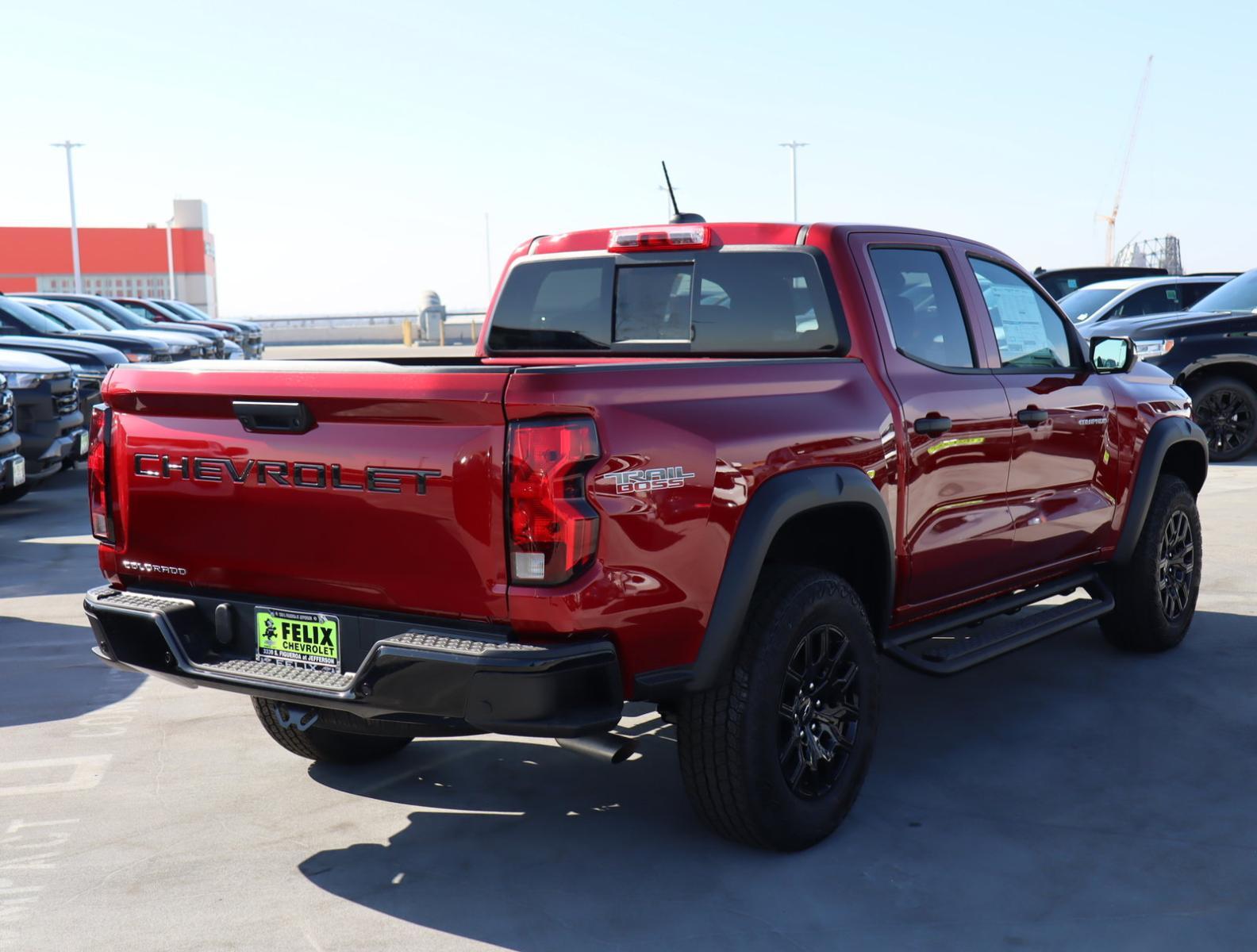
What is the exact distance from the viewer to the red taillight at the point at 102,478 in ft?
13.5

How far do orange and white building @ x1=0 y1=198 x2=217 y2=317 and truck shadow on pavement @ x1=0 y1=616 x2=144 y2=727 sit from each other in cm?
6014

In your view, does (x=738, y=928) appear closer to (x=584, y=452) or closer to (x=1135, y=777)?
(x=584, y=452)

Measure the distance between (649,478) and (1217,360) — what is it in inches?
444

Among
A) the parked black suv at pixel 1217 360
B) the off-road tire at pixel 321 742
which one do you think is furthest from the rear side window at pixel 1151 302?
the off-road tire at pixel 321 742

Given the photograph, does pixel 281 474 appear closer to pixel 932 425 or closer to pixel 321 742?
pixel 321 742

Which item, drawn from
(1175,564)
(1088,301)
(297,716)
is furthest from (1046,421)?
(1088,301)

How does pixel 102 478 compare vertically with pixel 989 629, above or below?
above

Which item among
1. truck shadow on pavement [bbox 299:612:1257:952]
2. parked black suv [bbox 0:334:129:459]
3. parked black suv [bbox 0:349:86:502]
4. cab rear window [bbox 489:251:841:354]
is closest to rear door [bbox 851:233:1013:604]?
cab rear window [bbox 489:251:841:354]

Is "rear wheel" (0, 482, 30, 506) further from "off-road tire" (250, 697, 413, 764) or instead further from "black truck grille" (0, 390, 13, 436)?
"off-road tire" (250, 697, 413, 764)

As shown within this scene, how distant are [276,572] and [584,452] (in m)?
1.02

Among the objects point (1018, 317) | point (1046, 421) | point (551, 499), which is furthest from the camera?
point (1018, 317)

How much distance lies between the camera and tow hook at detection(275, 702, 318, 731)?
4.05m

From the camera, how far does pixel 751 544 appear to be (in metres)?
3.78

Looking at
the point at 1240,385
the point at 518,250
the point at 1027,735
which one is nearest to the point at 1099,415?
the point at 1027,735
